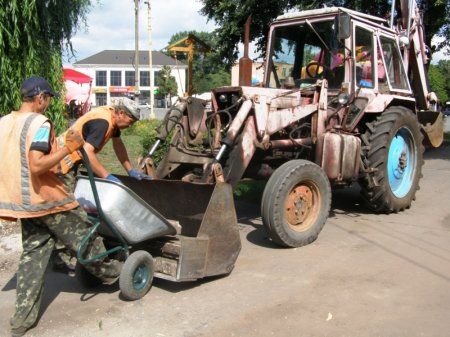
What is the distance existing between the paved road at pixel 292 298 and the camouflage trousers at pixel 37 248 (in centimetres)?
19

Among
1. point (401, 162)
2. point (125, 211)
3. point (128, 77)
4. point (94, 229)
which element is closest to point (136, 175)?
point (125, 211)

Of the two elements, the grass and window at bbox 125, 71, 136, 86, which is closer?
the grass

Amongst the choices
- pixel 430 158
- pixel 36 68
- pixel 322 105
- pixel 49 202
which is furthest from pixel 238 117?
pixel 430 158

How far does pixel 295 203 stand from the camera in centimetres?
561

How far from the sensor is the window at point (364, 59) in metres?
6.93

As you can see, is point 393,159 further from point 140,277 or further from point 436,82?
point 436,82

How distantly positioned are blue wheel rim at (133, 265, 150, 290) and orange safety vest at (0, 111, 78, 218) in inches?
37.6

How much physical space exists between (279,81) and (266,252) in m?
3.05

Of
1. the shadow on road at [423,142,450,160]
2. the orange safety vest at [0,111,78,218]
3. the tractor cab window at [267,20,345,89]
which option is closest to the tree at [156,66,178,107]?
the shadow on road at [423,142,450,160]

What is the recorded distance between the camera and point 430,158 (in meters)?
13.1

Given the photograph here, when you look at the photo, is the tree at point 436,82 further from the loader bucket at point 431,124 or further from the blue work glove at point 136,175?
the blue work glove at point 136,175

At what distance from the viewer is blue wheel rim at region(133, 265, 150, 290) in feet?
14.1

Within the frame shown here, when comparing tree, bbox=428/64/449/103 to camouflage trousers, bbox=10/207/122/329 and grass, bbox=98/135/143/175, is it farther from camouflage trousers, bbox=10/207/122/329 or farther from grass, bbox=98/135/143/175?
camouflage trousers, bbox=10/207/122/329

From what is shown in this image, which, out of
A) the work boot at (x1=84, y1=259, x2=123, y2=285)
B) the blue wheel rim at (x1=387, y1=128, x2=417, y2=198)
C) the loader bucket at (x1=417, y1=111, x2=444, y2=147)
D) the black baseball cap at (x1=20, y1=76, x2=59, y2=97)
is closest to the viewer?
the black baseball cap at (x1=20, y1=76, x2=59, y2=97)
